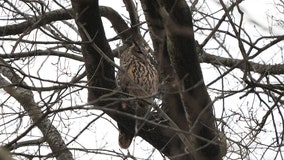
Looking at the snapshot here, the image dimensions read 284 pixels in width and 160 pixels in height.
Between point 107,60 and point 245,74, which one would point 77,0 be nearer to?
point 107,60

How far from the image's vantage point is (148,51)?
6559mm

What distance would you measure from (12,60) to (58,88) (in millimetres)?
814

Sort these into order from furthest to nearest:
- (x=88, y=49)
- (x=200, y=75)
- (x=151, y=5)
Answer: (x=151, y=5) < (x=88, y=49) < (x=200, y=75)

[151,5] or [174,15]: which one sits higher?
[151,5]

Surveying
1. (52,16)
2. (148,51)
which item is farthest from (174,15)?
(148,51)

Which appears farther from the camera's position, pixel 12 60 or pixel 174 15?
pixel 12 60

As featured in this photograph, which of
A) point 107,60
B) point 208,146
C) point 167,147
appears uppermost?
point 107,60

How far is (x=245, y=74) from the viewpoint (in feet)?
12.6

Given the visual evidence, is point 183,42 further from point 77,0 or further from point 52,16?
point 52,16

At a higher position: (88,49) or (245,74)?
(88,49)

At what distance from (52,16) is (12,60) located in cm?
87

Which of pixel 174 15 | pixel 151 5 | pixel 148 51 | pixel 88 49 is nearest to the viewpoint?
pixel 174 15

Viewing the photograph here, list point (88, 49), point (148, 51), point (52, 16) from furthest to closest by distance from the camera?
point (148, 51) < point (52, 16) < point (88, 49)

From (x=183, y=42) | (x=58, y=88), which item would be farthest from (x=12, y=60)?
(x=183, y=42)
